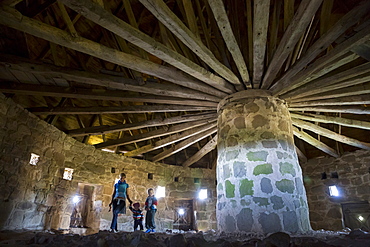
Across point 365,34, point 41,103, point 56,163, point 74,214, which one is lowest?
point 74,214

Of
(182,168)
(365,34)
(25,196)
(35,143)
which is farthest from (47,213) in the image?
(365,34)

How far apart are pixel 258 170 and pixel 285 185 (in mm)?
433

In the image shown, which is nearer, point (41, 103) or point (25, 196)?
point (25, 196)

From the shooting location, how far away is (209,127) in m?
5.83

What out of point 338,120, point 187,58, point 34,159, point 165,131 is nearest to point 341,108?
point 338,120

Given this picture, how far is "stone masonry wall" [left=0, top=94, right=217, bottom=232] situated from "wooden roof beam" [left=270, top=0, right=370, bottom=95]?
4775 mm

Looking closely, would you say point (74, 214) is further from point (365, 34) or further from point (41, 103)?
point (365, 34)

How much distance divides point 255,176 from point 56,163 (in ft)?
15.0

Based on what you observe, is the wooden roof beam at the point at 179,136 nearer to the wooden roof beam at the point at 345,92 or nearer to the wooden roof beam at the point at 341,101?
the wooden roof beam at the point at 341,101

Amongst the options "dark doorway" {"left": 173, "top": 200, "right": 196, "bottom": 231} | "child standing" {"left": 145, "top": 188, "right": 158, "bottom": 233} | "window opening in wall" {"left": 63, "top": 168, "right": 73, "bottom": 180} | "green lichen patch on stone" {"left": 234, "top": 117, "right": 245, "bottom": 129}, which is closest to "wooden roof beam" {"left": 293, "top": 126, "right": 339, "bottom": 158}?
"green lichen patch on stone" {"left": 234, "top": 117, "right": 245, "bottom": 129}

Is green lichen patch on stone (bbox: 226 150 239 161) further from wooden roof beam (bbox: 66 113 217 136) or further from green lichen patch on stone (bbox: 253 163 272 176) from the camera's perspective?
wooden roof beam (bbox: 66 113 217 136)

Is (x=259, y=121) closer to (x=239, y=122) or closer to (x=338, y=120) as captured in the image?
(x=239, y=122)

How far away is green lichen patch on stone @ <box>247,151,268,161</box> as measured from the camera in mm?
3582

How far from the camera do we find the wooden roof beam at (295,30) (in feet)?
8.36
